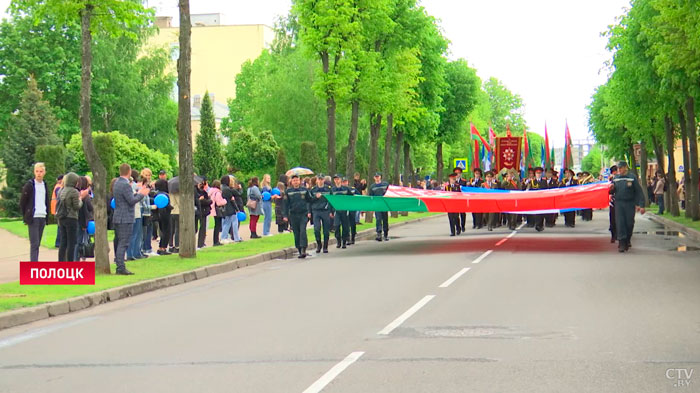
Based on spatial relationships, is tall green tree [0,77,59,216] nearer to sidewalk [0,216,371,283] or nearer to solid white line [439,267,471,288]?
sidewalk [0,216,371,283]

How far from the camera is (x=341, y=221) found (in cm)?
2822

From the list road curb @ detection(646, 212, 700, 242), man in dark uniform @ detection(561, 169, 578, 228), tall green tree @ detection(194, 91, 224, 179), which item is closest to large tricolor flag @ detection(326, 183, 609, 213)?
road curb @ detection(646, 212, 700, 242)

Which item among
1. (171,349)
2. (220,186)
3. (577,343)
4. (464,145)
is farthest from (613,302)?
(464,145)

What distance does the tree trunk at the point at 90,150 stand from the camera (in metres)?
17.4

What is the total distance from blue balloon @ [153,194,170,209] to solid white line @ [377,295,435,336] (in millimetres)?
10286

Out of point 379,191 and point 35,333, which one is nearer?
point 35,333

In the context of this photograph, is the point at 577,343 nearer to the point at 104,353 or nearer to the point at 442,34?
the point at 104,353

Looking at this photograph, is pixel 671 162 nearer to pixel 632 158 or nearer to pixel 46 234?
pixel 632 158

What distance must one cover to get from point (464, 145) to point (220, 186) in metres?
74.7

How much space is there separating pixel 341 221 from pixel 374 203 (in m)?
1.45

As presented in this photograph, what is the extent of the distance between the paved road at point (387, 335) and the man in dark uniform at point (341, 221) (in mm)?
7984

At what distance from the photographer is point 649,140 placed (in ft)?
180

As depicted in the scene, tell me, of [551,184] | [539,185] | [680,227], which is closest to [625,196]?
[539,185]

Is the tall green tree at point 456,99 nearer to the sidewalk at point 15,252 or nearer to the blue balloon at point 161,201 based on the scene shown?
the sidewalk at point 15,252
